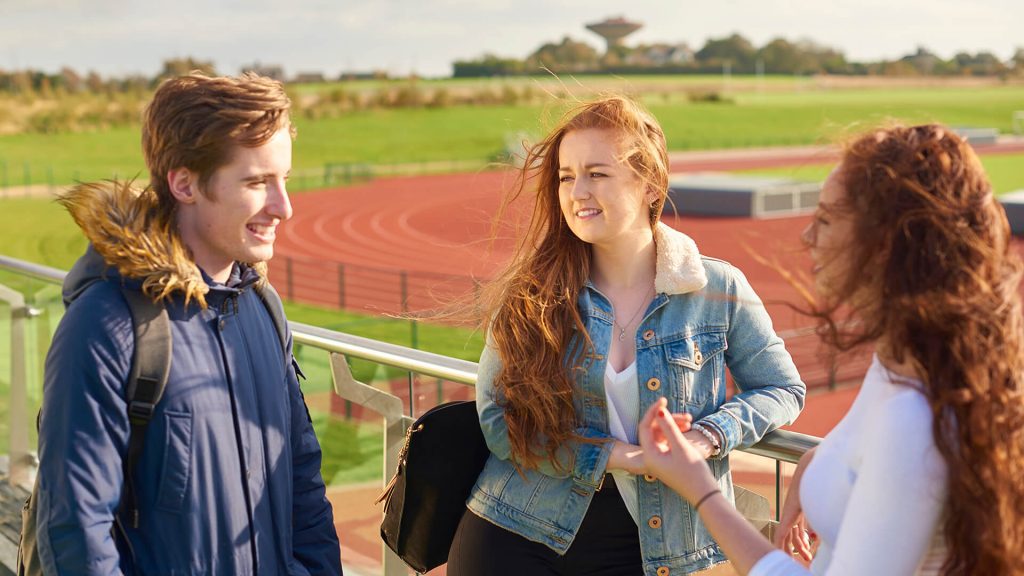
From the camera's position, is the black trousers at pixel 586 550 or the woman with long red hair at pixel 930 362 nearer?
the woman with long red hair at pixel 930 362

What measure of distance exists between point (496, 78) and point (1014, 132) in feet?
157

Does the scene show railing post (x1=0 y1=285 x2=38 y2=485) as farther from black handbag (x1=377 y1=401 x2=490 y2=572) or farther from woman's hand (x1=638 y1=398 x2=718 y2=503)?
woman's hand (x1=638 y1=398 x2=718 y2=503)

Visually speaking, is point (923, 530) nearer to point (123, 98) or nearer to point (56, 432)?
point (56, 432)

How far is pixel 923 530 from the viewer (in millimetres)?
1603

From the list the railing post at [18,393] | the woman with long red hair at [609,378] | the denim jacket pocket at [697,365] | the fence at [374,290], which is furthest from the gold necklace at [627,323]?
the fence at [374,290]

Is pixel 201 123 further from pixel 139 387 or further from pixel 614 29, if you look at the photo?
pixel 614 29

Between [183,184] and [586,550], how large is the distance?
3.93 feet

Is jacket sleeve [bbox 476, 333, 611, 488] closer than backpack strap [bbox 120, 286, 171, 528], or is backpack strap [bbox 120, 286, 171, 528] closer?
backpack strap [bbox 120, 286, 171, 528]

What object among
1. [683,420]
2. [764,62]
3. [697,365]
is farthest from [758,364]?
[764,62]

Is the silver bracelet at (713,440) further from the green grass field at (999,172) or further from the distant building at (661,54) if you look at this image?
the distant building at (661,54)

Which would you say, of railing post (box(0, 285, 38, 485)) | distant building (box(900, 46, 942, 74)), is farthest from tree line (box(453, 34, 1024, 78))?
railing post (box(0, 285, 38, 485))

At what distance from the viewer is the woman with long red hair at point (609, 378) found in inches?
103

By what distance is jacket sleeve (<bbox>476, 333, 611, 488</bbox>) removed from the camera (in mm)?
2580

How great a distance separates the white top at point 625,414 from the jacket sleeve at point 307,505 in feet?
2.22
